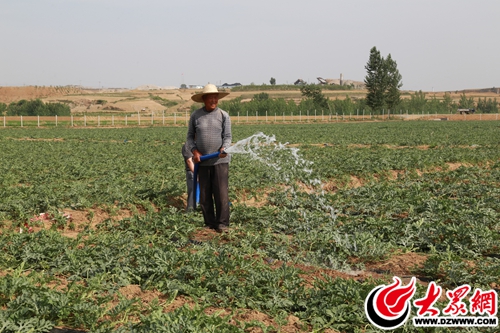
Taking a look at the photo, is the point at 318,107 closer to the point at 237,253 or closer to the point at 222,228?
the point at 222,228

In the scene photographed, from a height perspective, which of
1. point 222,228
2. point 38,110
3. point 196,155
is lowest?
point 222,228

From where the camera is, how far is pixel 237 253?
593 centimetres

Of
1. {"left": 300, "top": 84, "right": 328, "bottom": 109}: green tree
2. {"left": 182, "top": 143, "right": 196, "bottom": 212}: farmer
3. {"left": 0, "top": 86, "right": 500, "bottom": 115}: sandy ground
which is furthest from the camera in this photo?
{"left": 0, "top": 86, "right": 500, "bottom": 115}: sandy ground

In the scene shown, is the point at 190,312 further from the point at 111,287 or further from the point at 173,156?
the point at 173,156

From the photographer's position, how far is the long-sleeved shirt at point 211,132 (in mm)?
7570

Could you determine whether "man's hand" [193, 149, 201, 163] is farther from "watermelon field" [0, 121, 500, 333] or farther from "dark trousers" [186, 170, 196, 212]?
"dark trousers" [186, 170, 196, 212]

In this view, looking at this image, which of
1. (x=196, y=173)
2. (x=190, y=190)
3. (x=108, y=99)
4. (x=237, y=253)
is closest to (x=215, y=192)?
(x=196, y=173)

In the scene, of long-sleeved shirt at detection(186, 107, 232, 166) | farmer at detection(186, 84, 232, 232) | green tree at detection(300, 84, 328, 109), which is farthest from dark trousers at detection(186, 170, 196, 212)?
green tree at detection(300, 84, 328, 109)

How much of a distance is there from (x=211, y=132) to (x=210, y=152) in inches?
12.0

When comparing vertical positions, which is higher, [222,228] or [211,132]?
[211,132]

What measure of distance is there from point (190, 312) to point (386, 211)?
4963 millimetres

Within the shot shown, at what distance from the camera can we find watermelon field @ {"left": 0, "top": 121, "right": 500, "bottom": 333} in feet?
13.8

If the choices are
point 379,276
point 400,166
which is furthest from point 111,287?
point 400,166

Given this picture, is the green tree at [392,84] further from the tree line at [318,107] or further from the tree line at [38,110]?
the tree line at [38,110]
